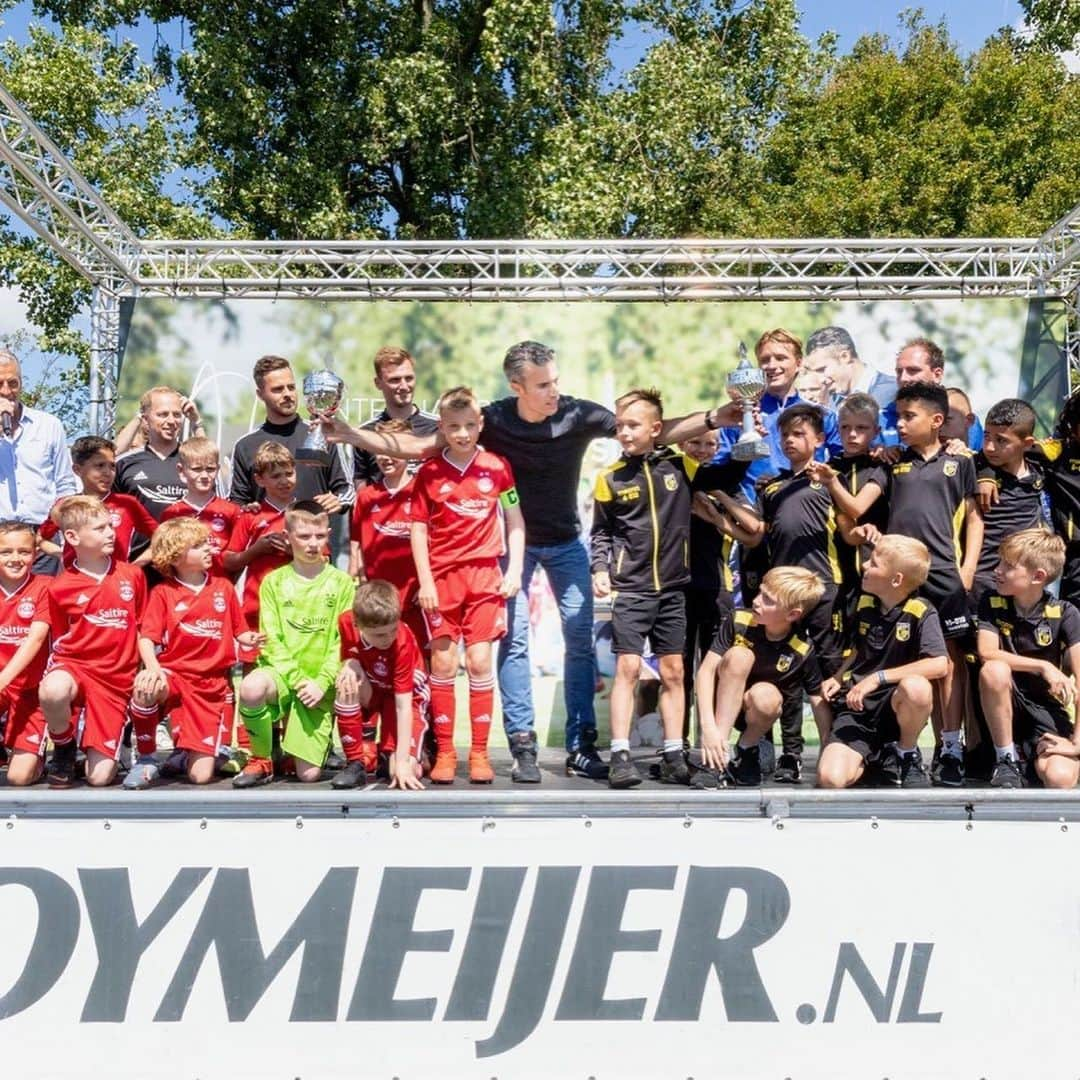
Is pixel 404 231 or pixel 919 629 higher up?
pixel 404 231

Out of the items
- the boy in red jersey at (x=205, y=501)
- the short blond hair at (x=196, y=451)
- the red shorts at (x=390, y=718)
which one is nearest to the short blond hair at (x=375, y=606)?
the red shorts at (x=390, y=718)

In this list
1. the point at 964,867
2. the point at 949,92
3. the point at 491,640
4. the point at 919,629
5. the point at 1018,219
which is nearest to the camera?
the point at 964,867

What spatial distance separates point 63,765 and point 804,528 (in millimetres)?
3397

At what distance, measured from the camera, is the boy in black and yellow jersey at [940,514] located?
473cm

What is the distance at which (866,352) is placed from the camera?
8.47m

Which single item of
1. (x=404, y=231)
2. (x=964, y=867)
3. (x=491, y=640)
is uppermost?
(x=404, y=231)

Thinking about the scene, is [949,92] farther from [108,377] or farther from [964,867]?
[964,867]

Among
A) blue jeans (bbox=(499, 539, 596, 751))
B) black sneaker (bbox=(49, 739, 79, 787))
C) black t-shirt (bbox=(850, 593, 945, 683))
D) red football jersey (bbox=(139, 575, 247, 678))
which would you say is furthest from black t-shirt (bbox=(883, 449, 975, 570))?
black sneaker (bbox=(49, 739, 79, 787))

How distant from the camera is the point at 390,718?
4.91 m

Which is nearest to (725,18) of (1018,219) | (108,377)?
(1018,219)

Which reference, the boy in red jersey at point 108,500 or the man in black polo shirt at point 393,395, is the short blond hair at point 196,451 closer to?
the boy in red jersey at point 108,500

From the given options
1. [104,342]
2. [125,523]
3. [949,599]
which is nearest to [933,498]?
[949,599]

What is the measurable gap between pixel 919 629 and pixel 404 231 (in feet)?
46.9

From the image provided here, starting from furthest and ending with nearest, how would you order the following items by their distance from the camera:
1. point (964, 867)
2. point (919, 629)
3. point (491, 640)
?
1. point (491, 640)
2. point (919, 629)
3. point (964, 867)
